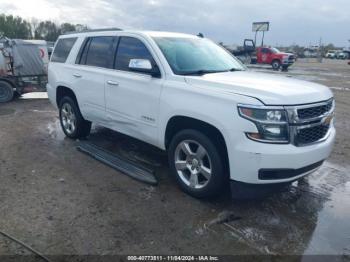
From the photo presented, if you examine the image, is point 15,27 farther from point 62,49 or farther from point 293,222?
point 293,222

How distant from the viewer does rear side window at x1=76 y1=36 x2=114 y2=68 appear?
5289mm

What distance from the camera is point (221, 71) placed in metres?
4.59

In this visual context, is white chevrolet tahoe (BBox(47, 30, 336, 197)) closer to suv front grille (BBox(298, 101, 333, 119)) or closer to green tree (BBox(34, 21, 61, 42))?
suv front grille (BBox(298, 101, 333, 119))

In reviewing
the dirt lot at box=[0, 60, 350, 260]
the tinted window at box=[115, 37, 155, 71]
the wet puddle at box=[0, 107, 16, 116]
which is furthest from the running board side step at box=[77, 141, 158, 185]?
the wet puddle at box=[0, 107, 16, 116]

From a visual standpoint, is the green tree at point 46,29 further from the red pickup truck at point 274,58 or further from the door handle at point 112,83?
the door handle at point 112,83

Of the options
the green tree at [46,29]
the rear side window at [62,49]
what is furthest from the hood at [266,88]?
the green tree at [46,29]

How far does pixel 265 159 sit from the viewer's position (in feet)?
11.0

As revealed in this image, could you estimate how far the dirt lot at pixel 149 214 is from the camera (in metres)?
3.28

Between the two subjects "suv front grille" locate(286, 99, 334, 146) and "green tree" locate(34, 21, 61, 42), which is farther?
"green tree" locate(34, 21, 61, 42)

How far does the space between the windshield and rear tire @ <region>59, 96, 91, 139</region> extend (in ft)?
7.60

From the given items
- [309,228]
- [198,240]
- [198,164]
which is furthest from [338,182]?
[198,240]

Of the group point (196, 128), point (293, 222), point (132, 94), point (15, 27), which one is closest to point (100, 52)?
point (132, 94)

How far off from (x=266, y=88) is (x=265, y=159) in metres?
0.75

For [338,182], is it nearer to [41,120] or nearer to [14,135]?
[14,135]
